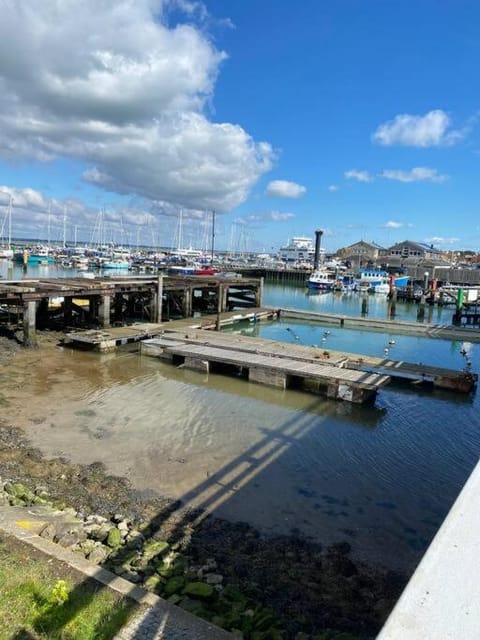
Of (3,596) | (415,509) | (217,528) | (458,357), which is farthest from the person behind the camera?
(458,357)

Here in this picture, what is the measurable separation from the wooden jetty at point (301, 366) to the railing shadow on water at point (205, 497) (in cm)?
340

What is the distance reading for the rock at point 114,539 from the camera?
7344 mm

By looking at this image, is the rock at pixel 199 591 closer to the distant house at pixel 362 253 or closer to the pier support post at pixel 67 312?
the pier support post at pixel 67 312

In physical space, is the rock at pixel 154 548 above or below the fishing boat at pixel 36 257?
below

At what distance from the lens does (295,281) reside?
96562mm

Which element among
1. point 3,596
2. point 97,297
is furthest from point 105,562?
point 97,297

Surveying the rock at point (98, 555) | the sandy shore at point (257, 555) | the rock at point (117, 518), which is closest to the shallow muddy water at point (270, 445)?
the sandy shore at point (257, 555)

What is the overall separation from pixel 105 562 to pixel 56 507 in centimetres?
245

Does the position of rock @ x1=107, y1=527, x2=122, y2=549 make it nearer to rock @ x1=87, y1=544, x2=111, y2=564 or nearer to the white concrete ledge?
rock @ x1=87, y1=544, x2=111, y2=564

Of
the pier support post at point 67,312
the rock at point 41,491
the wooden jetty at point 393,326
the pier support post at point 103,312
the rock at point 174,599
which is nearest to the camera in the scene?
the rock at point 174,599

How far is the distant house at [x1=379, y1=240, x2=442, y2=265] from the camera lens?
340 feet

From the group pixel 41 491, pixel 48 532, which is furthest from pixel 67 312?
pixel 48 532

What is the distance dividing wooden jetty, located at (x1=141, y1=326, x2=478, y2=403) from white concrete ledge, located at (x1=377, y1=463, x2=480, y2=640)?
14190mm

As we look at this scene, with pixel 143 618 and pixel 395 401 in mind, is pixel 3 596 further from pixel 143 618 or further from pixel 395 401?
pixel 395 401
